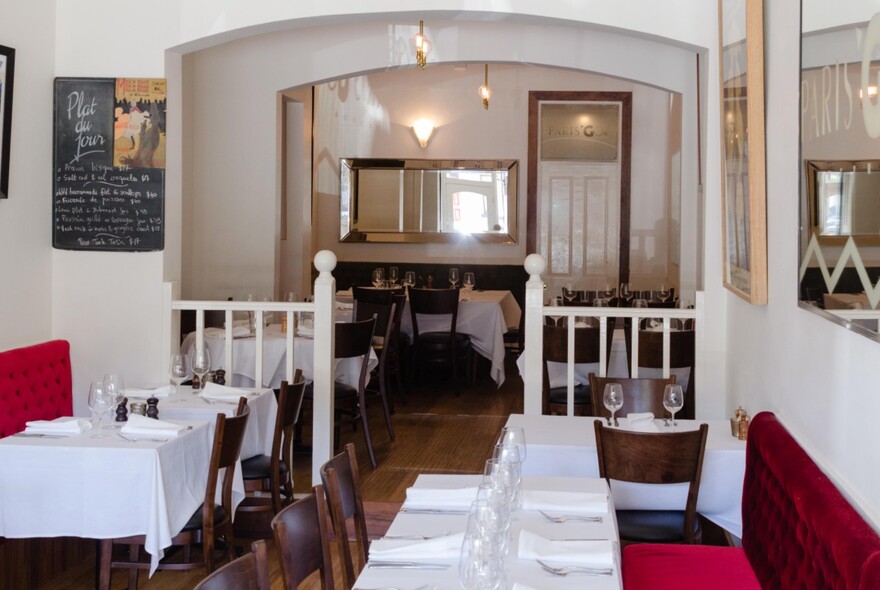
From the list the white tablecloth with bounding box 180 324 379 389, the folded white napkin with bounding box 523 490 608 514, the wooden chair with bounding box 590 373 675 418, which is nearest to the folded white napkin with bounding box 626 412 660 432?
the wooden chair with bounding box 590 373 675 418

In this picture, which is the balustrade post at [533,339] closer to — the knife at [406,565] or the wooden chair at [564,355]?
the wooden chair at [564,355]

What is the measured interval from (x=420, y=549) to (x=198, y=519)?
5.76 ft

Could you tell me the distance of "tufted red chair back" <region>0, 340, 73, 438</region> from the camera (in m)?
4.66

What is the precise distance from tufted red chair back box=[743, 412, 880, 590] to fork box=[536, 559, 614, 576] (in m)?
0.53

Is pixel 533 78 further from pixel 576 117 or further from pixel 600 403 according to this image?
pixel 600 403

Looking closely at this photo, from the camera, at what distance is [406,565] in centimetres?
247

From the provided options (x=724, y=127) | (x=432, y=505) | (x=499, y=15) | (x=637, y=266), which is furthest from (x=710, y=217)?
(x=637, y=266)

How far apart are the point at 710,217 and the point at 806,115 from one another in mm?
2095

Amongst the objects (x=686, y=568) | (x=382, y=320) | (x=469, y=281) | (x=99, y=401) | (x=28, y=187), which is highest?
(x=28, y=187)

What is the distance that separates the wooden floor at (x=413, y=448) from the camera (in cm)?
435

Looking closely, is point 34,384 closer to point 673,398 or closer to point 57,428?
point 57,428

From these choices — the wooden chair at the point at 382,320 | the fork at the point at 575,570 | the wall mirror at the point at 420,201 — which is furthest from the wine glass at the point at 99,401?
the wall mirror at the point at 420,201

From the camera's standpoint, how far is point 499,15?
528 centimetres

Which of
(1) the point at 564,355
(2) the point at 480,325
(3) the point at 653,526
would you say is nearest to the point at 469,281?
(2) the point at 480,325
